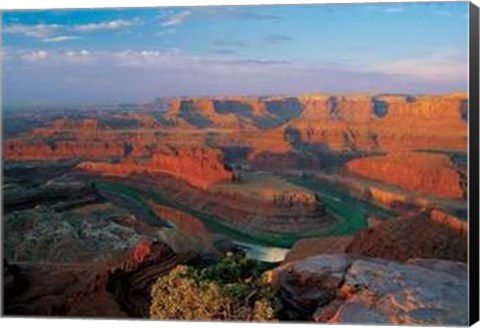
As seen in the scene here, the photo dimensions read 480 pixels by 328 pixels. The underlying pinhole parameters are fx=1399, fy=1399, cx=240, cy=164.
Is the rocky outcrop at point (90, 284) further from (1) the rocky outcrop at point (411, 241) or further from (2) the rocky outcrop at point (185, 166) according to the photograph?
(1) the rocky outcrop at point (411, 241)

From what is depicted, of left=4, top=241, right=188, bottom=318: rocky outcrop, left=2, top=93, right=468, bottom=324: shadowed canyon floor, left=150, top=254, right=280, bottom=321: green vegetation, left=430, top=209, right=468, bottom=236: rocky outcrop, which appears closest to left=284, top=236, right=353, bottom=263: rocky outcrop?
left=2, top=93, right=468, bottom=324: shadowed canyon floor

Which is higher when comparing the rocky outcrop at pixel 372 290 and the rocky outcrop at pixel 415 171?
the rocky outcrop at pixel 415 171

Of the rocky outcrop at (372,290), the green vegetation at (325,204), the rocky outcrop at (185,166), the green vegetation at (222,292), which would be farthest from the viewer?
the rocky outcrop at (185,166)

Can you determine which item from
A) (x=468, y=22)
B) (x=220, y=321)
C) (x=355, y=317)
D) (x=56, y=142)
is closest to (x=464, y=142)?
(x=468, y=22)

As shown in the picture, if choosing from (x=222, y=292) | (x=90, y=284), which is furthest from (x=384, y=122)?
(x=90, y=284)

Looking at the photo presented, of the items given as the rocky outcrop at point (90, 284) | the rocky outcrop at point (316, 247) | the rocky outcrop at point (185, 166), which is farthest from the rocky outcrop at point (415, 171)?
the rocky outcrop at point (90, 284)

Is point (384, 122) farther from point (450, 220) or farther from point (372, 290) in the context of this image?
point (372, 290)

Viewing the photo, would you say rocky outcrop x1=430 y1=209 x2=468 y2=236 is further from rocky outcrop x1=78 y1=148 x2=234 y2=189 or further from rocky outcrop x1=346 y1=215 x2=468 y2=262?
rocky outcrop x1=78 y1=148 x2=234 y2=189

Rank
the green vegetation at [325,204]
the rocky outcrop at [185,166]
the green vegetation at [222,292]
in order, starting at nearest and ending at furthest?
1. the green vegetation at [325,204]
2. the green vegetation at [222,292]
3. the rocky outcrop at [185,166]

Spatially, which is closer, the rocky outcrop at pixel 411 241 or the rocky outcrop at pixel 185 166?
the rocky outcrop at pixel 411 241
